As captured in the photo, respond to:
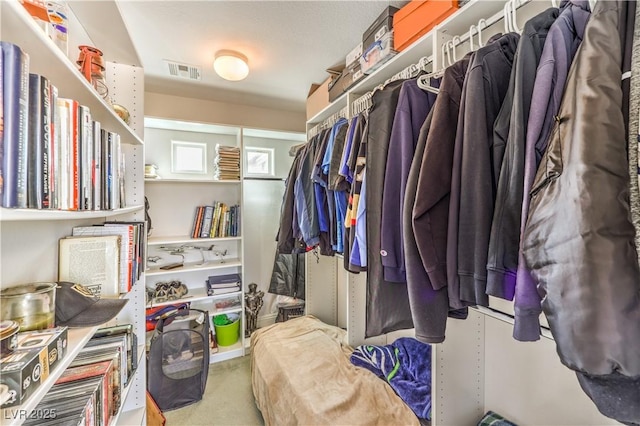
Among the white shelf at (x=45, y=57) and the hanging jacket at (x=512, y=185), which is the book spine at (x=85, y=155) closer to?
the white shelf at (x=45, y=57)


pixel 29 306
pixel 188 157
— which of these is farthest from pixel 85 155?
pixel 188 157

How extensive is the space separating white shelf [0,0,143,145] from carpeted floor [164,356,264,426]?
193cm

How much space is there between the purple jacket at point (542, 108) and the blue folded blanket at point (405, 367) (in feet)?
3.20

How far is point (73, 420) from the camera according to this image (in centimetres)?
74

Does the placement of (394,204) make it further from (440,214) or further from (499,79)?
(499,79)

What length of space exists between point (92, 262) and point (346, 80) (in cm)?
169

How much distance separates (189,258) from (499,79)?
2801 millimetres

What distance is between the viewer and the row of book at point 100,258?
3.10 feet

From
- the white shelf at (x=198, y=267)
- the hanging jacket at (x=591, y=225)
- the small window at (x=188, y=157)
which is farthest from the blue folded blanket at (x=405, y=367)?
the small window at (x=188, y=157)

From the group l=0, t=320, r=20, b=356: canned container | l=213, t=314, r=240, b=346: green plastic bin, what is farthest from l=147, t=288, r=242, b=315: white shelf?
l=0, t=320, r=20, b=356: canned container

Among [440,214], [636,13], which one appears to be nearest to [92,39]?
[440,214]

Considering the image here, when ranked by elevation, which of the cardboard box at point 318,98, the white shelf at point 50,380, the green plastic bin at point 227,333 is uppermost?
the cardboard box at point 318,98

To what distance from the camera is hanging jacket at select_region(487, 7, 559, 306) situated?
63 centimetres

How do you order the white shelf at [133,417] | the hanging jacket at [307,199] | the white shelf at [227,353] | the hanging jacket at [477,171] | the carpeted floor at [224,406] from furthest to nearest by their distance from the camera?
the white shelf at [227,353]
the carpeted floor at [224,406]
the hanging jacket at [307,199]
the white shelf at [133,417]
the hanging jacket at [477,171]
